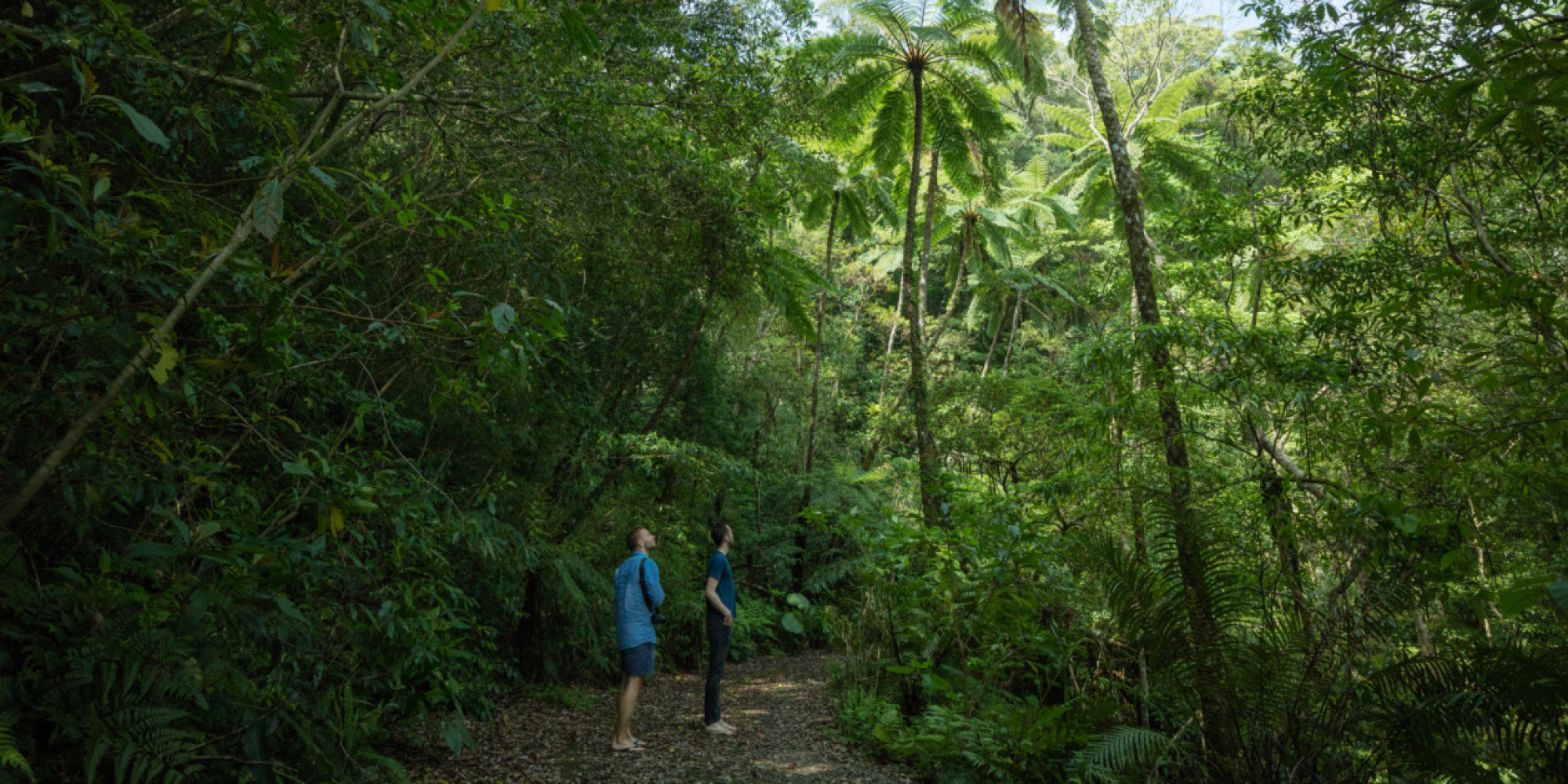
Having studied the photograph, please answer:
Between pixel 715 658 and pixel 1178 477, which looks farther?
pixel 1178 477

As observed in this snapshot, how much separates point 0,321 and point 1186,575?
5.74 metres

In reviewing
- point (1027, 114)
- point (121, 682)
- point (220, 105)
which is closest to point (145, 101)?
point (220, 105)

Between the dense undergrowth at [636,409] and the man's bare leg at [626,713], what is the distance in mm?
1137

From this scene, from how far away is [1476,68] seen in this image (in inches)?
81.4

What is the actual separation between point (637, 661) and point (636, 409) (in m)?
5.16

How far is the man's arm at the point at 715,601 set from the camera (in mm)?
5879

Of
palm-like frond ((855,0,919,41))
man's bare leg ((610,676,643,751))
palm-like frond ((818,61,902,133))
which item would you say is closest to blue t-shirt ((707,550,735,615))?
man's bare leg ((610,676,643,751))

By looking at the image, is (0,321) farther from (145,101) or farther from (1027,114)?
(1027,114)

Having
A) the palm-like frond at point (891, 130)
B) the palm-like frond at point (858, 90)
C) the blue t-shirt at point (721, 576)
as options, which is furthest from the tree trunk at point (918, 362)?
the blue t-shirt at point (721, 576)

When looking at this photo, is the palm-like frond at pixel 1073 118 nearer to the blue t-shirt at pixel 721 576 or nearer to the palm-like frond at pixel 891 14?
the palm-like frond at pixel 891 14

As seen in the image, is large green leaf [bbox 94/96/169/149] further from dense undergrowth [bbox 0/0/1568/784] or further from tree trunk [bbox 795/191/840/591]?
tree trunk [bbox 795/191/840/591]

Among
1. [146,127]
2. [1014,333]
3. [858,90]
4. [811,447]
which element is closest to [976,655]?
[146,127]

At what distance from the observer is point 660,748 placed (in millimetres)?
5508

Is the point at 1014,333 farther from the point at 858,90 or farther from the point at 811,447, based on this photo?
the point at 858,90
